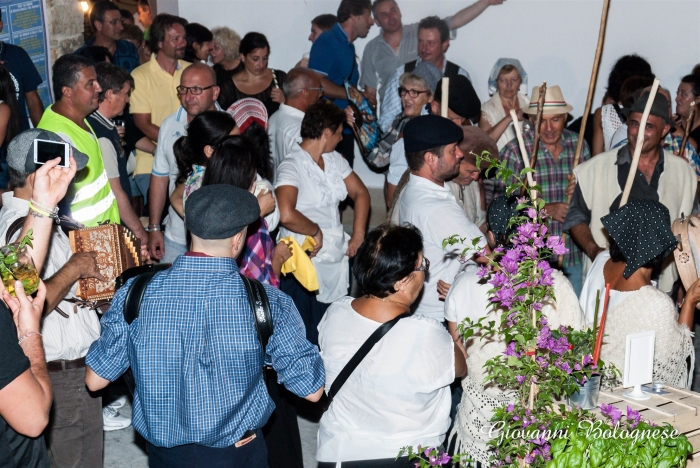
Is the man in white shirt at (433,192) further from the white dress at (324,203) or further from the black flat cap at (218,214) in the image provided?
the black flat cap at (218,214)

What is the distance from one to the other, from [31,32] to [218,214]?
5.75 meters

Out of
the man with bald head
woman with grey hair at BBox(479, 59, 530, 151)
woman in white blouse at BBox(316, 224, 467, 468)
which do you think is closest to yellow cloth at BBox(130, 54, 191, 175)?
the man with bald head

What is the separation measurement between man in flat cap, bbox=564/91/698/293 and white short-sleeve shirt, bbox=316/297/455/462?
2.12 metres

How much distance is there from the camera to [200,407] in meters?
2.64

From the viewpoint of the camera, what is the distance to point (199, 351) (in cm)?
265

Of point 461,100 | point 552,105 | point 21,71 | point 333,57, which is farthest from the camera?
point 333,57

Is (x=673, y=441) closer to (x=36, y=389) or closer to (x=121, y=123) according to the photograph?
(x=36, y=389)

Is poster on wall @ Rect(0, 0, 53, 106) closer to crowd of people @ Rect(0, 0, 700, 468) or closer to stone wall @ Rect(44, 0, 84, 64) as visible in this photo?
stone wall @ Rect(44, 0, 84, 64)

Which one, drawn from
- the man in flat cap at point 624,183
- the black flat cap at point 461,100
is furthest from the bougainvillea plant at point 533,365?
the black flat cap at point 461,100

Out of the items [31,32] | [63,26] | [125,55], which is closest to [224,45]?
[125,55]

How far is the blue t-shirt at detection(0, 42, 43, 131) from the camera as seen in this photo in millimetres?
6422

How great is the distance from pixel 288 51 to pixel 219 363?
262 inches

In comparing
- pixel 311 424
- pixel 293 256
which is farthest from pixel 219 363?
pixel 311 424

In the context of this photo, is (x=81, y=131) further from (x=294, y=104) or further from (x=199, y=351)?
(x=199, y=351)
